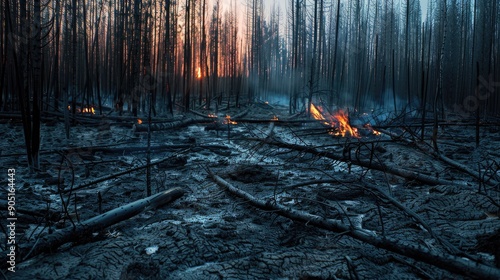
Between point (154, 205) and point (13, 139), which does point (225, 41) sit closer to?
point (13, 139)

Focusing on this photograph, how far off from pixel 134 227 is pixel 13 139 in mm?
6078

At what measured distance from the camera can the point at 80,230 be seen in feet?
9.05

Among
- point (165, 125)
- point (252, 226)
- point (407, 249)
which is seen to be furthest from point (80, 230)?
point (165, 125)

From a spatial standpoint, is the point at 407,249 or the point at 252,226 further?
the point at 252,226

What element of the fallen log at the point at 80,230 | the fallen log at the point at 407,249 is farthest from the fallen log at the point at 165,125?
the fallen log at the point at 407,249

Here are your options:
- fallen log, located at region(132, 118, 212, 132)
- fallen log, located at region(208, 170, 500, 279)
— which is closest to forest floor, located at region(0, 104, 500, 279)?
fallen log, located at region(208, 170, 500, 279)

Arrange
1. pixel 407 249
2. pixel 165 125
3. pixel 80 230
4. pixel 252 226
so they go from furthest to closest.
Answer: pixel 165 125 → pixel 252 226 → pixel 80 230 → pixel 407 249

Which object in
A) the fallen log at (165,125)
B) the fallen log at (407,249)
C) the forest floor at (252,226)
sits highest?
the fallen log at (165,125)

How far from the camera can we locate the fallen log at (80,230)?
92.0 inches

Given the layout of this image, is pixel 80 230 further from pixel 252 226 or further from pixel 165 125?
pixel 165 125

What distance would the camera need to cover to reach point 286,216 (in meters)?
3.29

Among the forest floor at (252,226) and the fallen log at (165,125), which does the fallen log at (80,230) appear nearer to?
the forest floor at (252,226)

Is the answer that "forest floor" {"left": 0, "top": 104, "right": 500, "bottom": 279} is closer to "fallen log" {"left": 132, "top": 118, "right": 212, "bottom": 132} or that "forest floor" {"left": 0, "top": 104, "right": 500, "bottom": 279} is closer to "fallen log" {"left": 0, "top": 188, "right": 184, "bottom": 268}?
"fallen log" {"left": 0, "top": 188, "right": 184, "bottom": 268}

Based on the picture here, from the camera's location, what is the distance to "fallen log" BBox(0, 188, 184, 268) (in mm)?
2336
